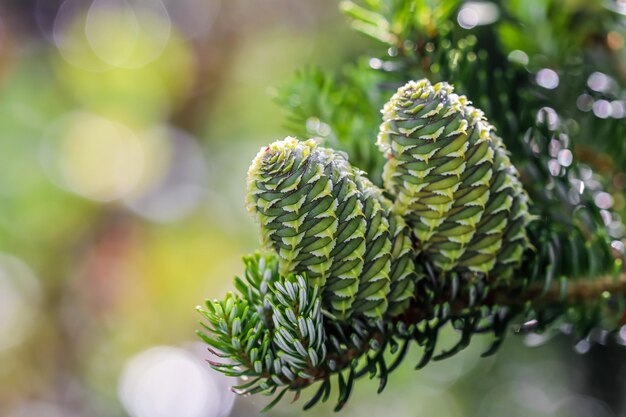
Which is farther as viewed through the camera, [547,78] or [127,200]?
[127,200]

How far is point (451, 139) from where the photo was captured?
31 centimetres

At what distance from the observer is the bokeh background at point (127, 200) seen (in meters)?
1.43

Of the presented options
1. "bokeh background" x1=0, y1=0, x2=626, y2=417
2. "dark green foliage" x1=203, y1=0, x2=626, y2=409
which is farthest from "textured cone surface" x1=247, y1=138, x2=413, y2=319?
Result: "bokeh background" x1=0, y1=0, x2=626, y2=417

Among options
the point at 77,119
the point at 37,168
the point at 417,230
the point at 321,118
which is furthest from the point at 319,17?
the point at 417,230

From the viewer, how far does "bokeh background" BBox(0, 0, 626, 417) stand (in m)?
1.43

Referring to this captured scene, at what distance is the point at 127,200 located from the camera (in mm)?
1509

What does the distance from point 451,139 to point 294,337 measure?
0.11 m

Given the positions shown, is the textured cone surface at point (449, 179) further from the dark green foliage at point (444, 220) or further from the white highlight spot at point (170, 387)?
the white highlight spot at point (170, 387)

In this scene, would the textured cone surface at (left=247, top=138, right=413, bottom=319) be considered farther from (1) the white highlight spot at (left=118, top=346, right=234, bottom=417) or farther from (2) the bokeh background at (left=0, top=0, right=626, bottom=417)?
(1) the white highlight spot at (left=118, top=346, right=234, bottom=417)

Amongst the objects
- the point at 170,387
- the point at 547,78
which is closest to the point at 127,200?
the point at 170,387

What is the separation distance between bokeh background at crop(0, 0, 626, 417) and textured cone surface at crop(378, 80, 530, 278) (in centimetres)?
102

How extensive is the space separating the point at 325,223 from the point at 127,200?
128 centimetres

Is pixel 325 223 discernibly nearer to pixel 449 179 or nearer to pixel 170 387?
pixel 449 179

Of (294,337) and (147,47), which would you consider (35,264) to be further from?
(294,337)
